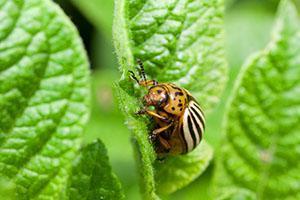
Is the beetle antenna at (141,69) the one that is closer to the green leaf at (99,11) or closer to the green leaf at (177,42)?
the green leaf at (177,42)

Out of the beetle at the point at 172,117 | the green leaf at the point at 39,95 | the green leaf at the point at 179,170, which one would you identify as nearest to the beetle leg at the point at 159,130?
the beetle at the point at 172,117

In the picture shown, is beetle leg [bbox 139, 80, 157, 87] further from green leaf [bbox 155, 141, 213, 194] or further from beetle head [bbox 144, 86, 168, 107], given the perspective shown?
green leaf [bbox 155, 141, 213, 194]

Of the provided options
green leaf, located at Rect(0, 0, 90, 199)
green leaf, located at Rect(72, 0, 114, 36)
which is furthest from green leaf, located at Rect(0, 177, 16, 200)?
green leaf, located at Rect(72, 0, 114, 36)

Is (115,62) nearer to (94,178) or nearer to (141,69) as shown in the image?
(141,69)

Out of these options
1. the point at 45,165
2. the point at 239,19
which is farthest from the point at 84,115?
the point at 239,19

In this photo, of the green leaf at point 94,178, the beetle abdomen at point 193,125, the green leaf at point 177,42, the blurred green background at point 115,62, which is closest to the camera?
the green leaf at point 94,178
